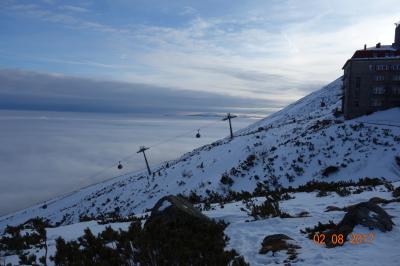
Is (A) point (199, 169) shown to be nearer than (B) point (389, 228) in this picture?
No

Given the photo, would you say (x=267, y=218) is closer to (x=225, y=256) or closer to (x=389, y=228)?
(x=389, y=228)

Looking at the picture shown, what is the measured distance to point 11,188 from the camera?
161m

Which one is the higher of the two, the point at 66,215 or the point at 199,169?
the point at 199,169

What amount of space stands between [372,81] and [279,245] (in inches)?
1863

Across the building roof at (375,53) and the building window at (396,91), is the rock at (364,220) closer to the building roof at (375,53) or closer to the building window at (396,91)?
the building roof at (375,53)

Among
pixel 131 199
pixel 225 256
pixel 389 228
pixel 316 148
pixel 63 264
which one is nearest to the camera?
pixel 225 256

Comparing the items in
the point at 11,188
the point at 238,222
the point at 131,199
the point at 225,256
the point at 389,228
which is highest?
the point at 225,256

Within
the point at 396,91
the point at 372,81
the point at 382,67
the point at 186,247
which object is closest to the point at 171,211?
the point at 186,247

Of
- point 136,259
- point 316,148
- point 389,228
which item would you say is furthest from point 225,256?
point 316,148

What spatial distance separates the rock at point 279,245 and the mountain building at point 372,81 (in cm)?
4517

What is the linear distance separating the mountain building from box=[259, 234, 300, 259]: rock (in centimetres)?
4517

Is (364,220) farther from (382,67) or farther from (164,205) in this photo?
(382,67)

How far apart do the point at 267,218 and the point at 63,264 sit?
23.1 feet

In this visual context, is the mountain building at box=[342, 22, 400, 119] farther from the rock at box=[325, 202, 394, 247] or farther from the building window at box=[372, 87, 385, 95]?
the rock at box=[325, 202, 394, 247]
